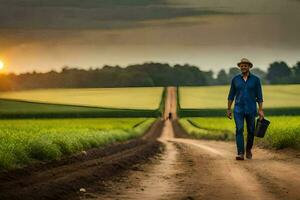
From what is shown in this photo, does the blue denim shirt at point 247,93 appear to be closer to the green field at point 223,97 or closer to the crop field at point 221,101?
the crop field at point 221,101

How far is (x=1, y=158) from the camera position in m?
11.5

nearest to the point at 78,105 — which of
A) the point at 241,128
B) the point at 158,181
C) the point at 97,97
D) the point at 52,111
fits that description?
the point at 97,97

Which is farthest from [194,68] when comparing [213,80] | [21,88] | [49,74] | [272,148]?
[272,148]

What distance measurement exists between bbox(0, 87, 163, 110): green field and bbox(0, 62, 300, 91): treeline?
46.0 inches

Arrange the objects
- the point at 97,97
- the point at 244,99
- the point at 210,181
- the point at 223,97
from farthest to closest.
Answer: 1. the point at 97,97
2. the point at 223,97
3. the point at 244,99
4. the point at 210,181

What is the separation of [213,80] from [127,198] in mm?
113205

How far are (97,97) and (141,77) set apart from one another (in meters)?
16.2

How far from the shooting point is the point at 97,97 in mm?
96562

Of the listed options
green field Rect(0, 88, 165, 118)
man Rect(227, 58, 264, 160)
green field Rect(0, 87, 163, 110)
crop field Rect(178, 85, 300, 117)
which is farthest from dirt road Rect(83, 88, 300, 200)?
green field Rect(0, 87, 163, 110)

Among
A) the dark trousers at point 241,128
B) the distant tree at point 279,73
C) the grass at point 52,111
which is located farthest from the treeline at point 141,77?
the dark trousers at point 241,128

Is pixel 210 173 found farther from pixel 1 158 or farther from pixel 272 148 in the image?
pixel 272 148

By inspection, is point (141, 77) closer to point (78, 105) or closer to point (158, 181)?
point (78, 105)

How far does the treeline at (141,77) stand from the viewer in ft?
314

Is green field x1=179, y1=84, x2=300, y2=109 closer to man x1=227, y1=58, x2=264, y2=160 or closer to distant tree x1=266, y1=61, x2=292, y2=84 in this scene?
distant tree x1=266, y1=61, x2=292, y2=84
